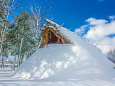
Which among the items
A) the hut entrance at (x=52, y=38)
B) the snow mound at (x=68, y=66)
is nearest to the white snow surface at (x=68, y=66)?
the snow mound at (x=68, y=66)

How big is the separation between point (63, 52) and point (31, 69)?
2.92 m

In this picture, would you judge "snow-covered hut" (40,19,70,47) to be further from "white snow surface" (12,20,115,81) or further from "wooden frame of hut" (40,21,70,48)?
"white snow surface" (12,20,115,81)

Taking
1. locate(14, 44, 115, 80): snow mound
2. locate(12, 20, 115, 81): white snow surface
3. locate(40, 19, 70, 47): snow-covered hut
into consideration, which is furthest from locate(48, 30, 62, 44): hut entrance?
locate(14, 44, 115, 80): snow mound

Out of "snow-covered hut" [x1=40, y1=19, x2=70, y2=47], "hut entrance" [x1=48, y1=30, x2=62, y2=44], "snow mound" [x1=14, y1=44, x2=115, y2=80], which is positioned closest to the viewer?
"snow mound" [x1=14, y1=44, x2=115, y2=80]

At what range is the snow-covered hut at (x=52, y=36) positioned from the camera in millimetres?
8344

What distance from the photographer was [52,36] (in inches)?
364

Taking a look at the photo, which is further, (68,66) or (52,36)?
(52,36)

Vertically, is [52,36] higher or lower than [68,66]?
higher

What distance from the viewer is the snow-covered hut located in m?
8.34

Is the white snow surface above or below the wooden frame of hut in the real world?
below

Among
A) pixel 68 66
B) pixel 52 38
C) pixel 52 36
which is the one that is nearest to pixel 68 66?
pixel 68 66

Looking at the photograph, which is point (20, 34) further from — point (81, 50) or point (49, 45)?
point (81, 50)

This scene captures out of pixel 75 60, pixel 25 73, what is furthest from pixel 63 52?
pixel 25 73

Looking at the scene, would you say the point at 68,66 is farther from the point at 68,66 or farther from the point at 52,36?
the point at 52,36
